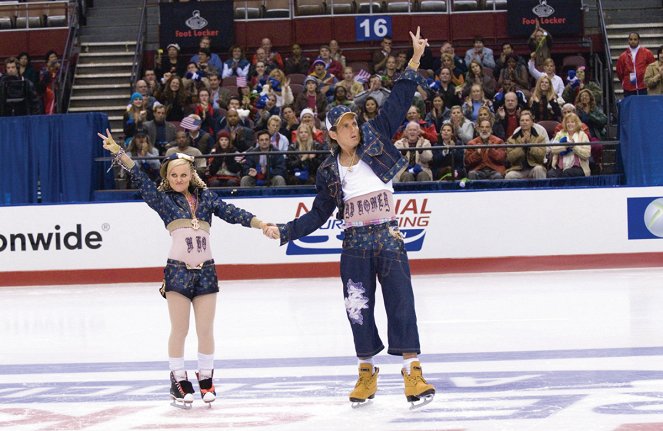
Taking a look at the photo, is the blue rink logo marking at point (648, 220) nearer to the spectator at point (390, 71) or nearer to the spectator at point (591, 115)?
the spectator at point (591, 115)

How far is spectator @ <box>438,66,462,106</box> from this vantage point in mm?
17281

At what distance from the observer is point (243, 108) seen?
57.3 ft

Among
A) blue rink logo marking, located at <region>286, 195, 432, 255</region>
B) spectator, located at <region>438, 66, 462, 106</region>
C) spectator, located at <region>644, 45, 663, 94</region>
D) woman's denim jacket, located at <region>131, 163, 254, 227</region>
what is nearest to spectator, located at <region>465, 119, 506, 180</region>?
blue rink logo marking, located at <region>286, 195, 432, 255</region>

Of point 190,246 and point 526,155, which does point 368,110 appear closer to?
point 526,155

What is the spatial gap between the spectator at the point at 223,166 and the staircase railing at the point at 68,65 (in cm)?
476

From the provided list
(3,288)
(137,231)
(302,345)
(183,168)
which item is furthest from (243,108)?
(183,168)

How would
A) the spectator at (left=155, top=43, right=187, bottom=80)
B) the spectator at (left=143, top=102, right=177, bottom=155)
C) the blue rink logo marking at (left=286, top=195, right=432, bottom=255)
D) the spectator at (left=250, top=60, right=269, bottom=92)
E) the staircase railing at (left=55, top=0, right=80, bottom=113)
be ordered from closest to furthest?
the blue rink logo marking at (left=286, top=195, right=432, bottom=255)
the spectator at (left=143, top=102, right=177, bottom=155)
the spectator at (left=250, top=60, right=269, bottom=92)
the spectator at (left=155, top=43, right=187, bottom=80)
the staircase railing at (left=55, top=0, right=80, bottom=113)

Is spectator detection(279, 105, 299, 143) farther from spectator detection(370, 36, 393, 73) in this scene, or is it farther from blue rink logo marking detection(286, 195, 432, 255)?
spectator detection(370, 36, 393, 73)

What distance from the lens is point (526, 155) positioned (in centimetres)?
1544

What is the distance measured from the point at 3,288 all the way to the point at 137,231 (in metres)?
1.92

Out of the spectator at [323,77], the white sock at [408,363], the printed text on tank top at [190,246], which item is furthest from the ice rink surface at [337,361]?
the spectator at [323,77]

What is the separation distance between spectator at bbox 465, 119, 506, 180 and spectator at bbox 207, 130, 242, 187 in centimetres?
321

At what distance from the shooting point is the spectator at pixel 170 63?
1933 cm

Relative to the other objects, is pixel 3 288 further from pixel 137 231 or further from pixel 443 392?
pixel 443 392
